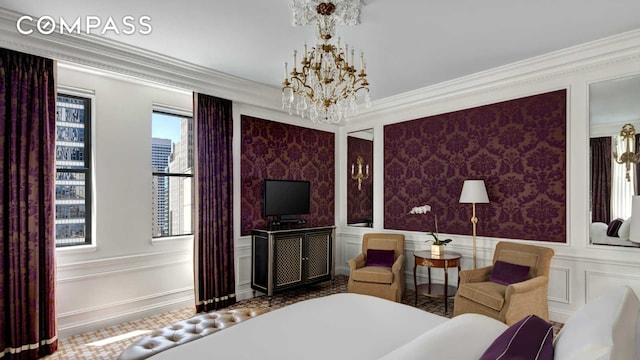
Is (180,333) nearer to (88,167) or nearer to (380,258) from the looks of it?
(88,167)

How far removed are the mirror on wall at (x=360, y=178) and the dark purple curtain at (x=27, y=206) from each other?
404 centimetres

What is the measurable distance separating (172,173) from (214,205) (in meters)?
0.65

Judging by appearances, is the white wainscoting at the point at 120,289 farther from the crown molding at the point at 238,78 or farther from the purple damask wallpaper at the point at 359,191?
the purple damask wallpaper at the point at 359,191

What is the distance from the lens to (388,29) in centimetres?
310

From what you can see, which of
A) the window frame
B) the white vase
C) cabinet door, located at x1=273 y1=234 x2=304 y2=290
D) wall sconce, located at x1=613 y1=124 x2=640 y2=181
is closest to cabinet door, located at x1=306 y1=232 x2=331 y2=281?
cabinet door, located at x1=273 y1=234 x2=304 y2=290

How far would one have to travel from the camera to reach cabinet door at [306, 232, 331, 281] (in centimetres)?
489

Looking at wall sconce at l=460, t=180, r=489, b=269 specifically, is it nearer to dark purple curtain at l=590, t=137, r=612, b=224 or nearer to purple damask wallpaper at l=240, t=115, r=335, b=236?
dark purple curtain at l=590, t=137, r=612, b=224

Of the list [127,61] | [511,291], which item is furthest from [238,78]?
[511,291]

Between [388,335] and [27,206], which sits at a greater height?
[27,206]

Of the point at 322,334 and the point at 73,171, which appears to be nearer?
the point at 322,334

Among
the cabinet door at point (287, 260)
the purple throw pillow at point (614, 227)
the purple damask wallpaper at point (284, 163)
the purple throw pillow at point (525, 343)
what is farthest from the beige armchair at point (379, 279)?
the purple throw pillow at point (525, 343)

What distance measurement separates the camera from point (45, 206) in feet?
10.3

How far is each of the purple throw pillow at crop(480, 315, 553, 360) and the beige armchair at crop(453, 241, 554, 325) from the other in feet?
6.08

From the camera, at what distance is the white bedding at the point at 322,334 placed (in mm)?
1677
